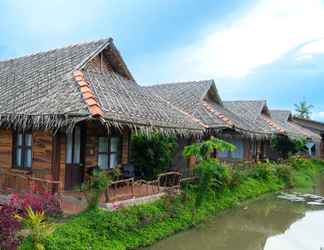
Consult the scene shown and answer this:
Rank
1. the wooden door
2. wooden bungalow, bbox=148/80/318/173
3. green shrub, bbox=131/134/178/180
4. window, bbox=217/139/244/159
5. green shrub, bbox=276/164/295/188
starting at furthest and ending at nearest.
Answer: window, bbox=217/139/244/159 → green shrub, bbox=276/164/295/188 → wooden bungalow, bbox=148/80/318/173 → green shrub, bbox=131/134/178/180 → the wooden door

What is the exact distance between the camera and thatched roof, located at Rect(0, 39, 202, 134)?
32.5 ft

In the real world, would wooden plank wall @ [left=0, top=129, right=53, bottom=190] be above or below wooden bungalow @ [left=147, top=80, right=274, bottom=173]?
below

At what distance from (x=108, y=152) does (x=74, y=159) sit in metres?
1.68

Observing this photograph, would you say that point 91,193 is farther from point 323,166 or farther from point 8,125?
point 323,166

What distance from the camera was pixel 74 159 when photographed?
11648 mm

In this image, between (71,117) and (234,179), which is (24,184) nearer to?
(71,117)

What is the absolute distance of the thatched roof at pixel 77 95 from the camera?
390 inches

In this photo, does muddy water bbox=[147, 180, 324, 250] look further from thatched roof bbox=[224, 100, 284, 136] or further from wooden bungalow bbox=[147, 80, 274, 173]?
thatched roof bbox=[224, 100, 284, 136]

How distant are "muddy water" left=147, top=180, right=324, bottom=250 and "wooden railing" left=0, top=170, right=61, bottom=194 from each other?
3.38 meters

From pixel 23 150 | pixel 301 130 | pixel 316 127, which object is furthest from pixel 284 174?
pixel 316 127

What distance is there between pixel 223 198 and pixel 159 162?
9.90 feet

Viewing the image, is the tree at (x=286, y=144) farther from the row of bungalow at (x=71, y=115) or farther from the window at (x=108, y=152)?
the window at (x=108, y=152)

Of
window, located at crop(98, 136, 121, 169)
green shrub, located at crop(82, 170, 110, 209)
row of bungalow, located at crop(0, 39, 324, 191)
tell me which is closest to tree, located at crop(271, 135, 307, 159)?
row of bungalow, located at crop(0, 39, 324, 191)

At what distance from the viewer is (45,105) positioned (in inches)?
407
